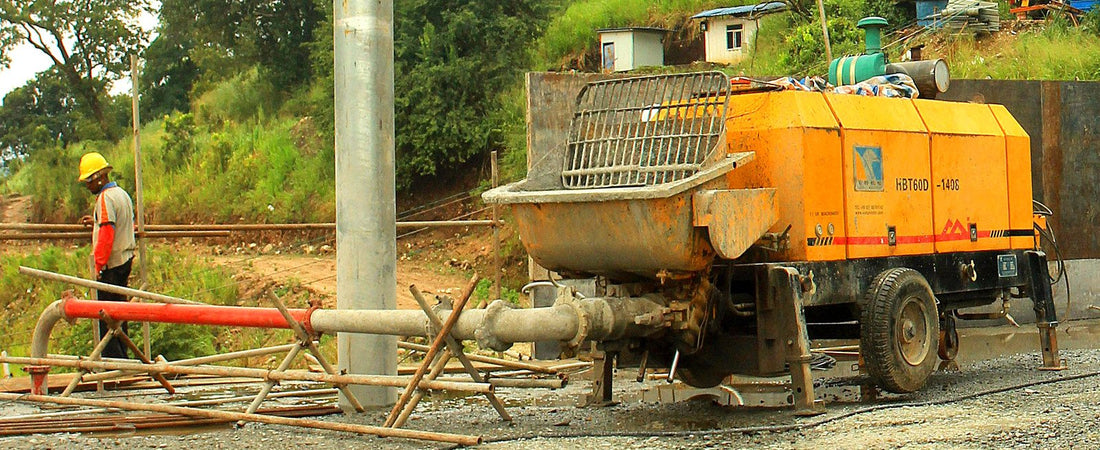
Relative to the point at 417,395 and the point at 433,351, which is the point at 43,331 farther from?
the point at 433,351

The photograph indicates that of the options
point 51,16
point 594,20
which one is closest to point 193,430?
point 594,20

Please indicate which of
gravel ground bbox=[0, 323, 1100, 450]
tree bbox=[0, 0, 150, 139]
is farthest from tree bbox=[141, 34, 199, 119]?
gravel ground bbox=[0, 323, 1100, 450]

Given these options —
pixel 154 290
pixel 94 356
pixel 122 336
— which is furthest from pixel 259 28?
pixel 94 356

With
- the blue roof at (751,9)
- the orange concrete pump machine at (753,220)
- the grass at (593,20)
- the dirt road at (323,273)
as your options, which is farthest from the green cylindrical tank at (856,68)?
the blue roof at (751,9)

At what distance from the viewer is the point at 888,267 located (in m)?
9.59

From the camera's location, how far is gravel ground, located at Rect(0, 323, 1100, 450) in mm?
7480

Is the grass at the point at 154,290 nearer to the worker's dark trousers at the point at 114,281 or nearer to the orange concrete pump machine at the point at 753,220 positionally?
the worker's dark trousers at the point at 114,281

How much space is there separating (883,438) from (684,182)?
5.97 feet

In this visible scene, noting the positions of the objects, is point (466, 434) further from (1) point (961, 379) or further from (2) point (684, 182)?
(1) point (961, 379)

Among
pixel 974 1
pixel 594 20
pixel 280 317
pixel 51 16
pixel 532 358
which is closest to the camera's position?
pixel 280 317

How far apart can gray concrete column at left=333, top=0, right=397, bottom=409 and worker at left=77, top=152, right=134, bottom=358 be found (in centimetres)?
303

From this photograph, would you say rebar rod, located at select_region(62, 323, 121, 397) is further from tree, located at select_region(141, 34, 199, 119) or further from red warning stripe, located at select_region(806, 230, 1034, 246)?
tree, located at select_region(141, 34, 199, 119)

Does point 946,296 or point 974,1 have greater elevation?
point 974,1

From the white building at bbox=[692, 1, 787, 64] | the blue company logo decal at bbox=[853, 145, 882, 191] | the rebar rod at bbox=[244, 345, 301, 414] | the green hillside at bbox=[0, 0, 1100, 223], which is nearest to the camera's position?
the rebar rod at bbox=[244, 345, 301, 414]
